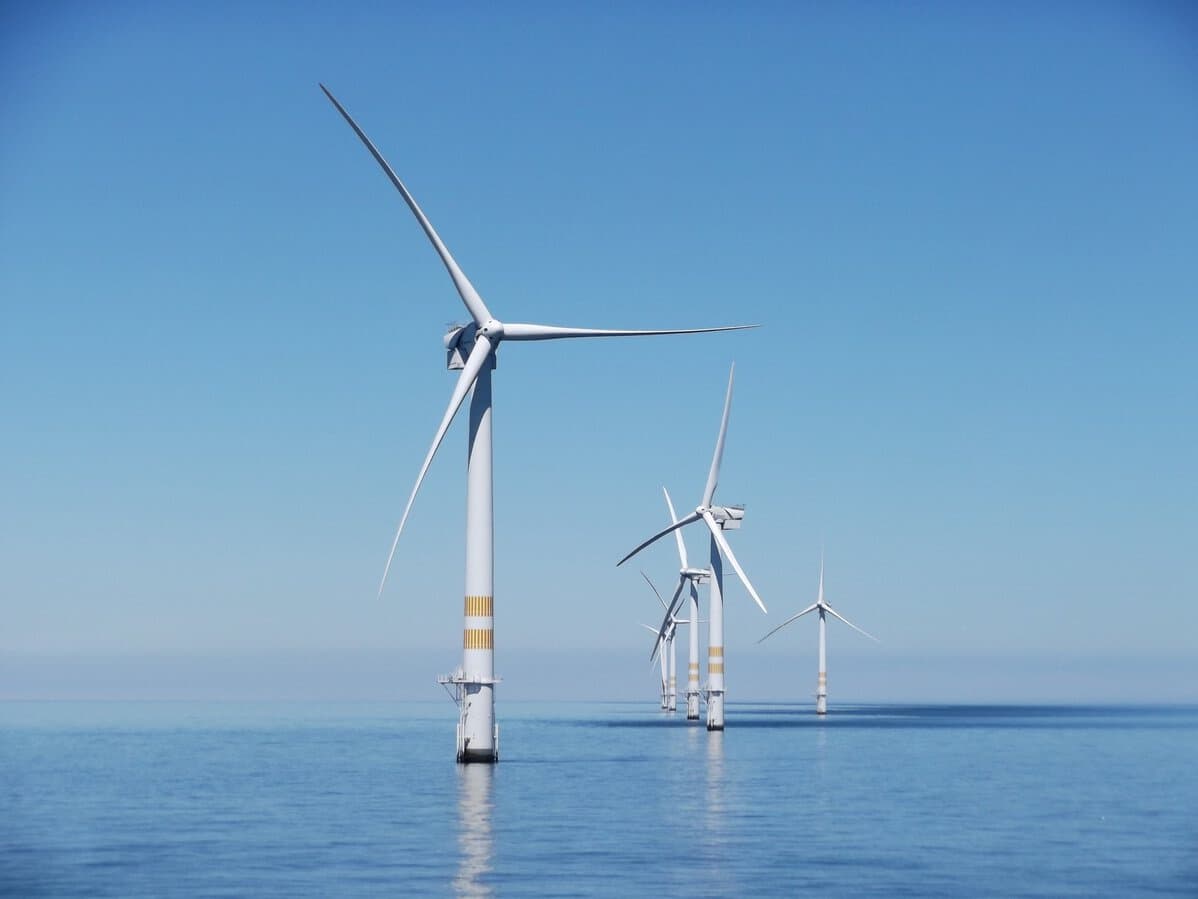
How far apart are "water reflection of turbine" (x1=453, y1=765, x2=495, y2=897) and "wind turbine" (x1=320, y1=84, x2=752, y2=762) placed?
3608 mm

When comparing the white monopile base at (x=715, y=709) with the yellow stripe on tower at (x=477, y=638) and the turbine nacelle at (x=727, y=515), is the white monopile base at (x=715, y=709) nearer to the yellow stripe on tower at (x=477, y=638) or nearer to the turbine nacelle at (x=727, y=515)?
the turbine nacelle at (x=727, y=515)

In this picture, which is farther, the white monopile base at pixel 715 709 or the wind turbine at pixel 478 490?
the white monopile base at pixel 715 709

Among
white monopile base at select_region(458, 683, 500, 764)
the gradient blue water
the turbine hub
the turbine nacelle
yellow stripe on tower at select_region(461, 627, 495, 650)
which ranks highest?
the turbine hub

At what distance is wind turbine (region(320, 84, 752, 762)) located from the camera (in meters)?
91.8

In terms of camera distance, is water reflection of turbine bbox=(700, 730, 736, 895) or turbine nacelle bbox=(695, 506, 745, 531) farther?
turbine nacelle bbox=(695, 506, 745, 531)

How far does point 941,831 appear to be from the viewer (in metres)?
68.0

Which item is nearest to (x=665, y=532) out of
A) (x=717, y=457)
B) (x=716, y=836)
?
(x=717, y=457)

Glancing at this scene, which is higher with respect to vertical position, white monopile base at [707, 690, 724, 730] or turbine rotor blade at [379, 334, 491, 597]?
turbine rotor blade at [379, 334, 491, 597]

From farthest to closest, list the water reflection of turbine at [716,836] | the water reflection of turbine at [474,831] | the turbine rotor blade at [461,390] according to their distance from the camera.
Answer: the turbine rotor blade at [461,390]
the water reflection of turbine at [716,836]
the water reflection of turbine at [474,831]

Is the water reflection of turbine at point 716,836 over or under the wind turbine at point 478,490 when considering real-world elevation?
under

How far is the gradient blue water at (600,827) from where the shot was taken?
167 ft

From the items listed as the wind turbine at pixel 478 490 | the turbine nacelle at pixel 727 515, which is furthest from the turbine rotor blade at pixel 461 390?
the turbine nacelle at pixel 727 515

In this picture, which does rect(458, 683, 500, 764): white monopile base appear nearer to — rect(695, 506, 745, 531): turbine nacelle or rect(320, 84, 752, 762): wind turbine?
rect(320, 84, 752, 762): wind turbine

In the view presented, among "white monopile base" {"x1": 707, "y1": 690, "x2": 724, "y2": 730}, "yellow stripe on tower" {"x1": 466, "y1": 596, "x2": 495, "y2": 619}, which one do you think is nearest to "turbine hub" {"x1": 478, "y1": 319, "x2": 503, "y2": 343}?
"yellow stripe on tower" {"x1": 466, "y1": 596, "x2": 495, "y2": 619}
